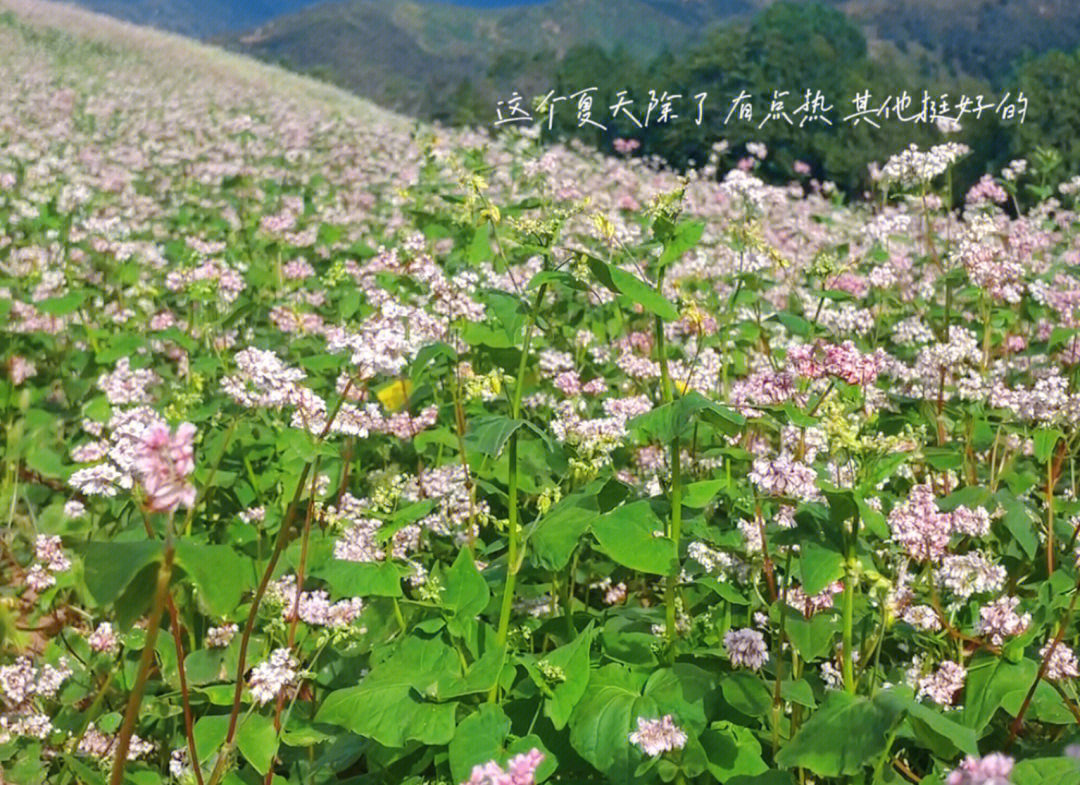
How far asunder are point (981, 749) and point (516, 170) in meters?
6.03

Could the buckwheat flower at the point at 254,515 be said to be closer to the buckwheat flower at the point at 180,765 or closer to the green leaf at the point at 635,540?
the buckwheat flower at the point at 180,765

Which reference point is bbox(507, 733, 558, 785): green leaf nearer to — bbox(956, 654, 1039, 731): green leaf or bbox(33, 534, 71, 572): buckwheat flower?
bbox(956, 654, 1039, 731): green leaf

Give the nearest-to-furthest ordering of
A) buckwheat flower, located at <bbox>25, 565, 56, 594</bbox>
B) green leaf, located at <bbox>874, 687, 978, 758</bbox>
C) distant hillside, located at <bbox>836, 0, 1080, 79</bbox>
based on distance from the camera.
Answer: green leaf, located at <bbox>874, 687, 978, 758</bbox>
buckwheat flower, located at <bbox>25, 565, 56, 594</bbox>
distant hillside, located at <bbox>836, 0, 1080, 79</bbox>

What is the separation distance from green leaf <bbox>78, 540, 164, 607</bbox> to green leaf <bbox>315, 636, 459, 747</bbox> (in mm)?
958

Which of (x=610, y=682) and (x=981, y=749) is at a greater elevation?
(x=610, y=682)

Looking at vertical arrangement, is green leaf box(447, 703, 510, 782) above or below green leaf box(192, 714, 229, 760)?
above

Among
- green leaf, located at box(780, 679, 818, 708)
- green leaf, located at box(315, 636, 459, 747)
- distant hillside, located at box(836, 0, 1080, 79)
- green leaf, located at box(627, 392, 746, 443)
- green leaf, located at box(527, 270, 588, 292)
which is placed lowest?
green leaf, located at box(315, 636, 459, 747)

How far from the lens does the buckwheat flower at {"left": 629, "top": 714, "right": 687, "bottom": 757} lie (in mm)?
1886

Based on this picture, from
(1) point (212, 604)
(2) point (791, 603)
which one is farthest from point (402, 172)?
(1) point (212, 604)

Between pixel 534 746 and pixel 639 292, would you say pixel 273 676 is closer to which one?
pixel 534 746

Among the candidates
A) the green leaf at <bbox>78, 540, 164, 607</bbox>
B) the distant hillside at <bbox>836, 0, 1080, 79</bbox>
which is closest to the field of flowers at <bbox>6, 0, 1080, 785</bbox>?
the green leaf at <bbox>78, 540, 164, 607</bbox>

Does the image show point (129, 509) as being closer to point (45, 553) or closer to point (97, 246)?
point (45, 553)

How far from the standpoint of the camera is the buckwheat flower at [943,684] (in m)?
2.28

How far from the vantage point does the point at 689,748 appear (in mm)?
1979
